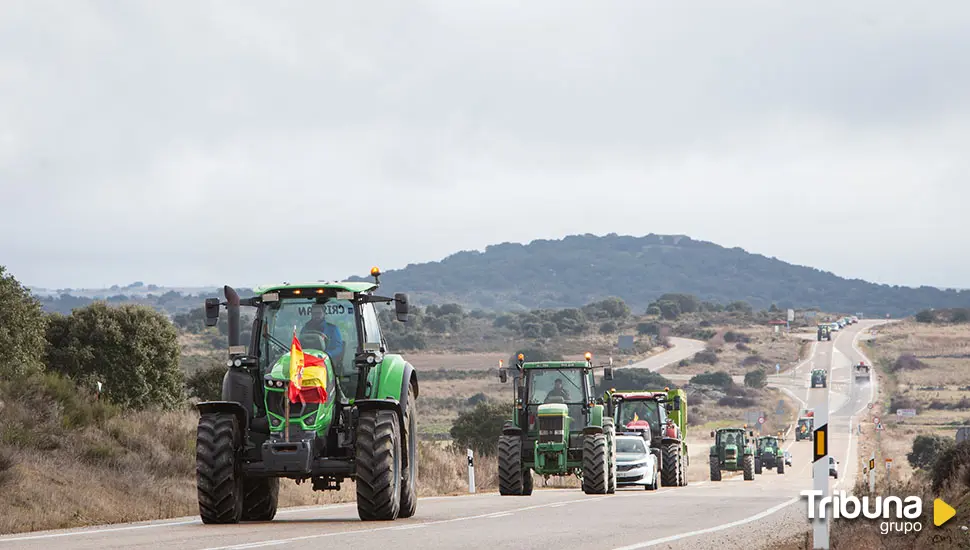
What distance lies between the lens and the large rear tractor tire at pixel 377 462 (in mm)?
16984

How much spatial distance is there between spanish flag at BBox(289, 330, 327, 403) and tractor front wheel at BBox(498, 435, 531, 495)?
13.4 metres

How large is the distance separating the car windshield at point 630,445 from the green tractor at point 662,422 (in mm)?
3862

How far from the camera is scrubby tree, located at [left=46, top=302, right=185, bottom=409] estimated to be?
48312 millimetres

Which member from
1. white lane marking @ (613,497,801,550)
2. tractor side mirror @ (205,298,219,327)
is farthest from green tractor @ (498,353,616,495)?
tractor side mirror @ (205,298,219,327)

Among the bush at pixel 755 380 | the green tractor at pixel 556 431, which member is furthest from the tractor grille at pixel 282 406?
the bush at pixel 755 380

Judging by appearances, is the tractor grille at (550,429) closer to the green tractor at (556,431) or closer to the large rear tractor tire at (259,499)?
the green tractor at (556,431)

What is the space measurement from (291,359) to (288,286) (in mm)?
1555

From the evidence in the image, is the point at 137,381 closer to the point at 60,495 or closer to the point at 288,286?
Answer: the point at 60,495

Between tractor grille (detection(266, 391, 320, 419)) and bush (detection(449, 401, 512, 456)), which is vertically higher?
tractor grille (detection(266, 391, 320, 419))

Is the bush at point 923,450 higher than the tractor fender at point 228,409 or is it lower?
lower

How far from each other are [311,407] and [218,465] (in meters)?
1.35

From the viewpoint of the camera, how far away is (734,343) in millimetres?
180750

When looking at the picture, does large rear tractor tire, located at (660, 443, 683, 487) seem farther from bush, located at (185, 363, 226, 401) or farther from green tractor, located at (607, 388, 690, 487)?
bush, located at (185, 363, 226, 401)

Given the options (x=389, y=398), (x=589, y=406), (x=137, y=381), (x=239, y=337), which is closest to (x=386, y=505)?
(x=389, y=398)
